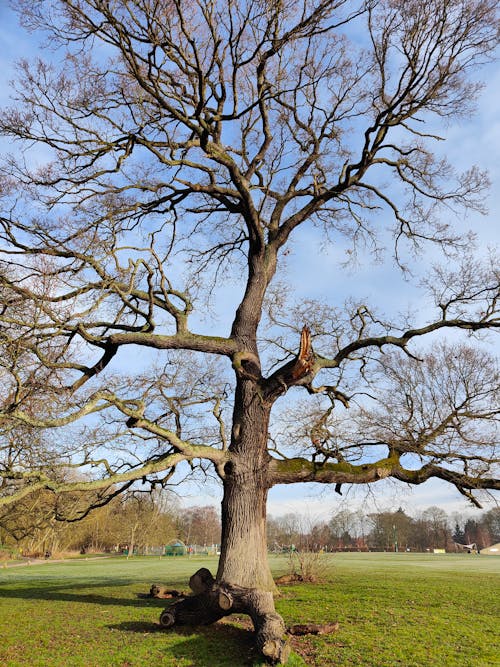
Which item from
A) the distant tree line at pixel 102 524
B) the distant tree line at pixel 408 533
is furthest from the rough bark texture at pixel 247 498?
the distant tree line at pixel 408 533

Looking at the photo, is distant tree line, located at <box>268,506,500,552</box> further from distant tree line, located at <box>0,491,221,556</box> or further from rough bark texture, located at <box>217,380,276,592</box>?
rough bark texture, located at <box>217,380,276,592</box>

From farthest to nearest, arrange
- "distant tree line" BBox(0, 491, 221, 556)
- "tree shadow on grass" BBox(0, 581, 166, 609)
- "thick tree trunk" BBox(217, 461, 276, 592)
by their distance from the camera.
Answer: "distant tree line" BBox(0, 491, 221, 556)
"tree shadow on grass" BBox(0, 581, 166, 609)
"thick tree trunk" BBox(217, 461, 276, 592)

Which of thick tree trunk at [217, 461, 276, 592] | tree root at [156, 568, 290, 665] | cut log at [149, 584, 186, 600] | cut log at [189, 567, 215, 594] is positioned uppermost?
thick tree trunk at [217, 461, 276, 592]

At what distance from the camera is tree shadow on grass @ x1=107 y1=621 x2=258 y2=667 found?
265 inches

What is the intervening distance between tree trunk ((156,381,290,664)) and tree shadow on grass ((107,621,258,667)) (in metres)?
0.23

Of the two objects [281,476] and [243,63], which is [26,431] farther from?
[243,63]

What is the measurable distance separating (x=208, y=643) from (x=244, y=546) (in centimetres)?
187

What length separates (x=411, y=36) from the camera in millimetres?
10242

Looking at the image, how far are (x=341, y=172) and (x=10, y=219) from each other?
24.1 ft

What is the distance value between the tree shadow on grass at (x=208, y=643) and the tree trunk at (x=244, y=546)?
0.23 meters

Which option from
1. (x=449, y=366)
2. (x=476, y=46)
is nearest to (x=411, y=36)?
(x=476, y=46)

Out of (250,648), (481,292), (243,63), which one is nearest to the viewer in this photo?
(250,648)

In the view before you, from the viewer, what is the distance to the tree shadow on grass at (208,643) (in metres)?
6.73

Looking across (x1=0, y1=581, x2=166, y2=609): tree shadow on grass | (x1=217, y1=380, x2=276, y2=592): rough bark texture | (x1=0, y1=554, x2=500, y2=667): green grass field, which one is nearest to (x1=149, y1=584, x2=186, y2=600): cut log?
(x1=0, y1=581, x2=166, y2=609): tree shadow on grass
